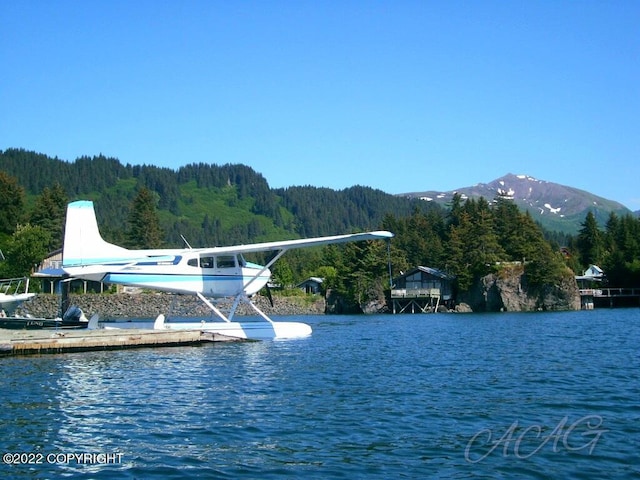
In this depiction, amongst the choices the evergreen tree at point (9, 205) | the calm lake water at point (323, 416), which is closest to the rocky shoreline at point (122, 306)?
the evergreen tree at point (9, 205)

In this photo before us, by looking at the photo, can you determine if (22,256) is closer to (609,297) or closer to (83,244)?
(83,244)

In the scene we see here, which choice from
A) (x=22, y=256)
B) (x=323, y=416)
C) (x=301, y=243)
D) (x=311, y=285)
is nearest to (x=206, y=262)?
(x=301, y=243)

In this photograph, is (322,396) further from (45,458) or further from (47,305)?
(47,305)

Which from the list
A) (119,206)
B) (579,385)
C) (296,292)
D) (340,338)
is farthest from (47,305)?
(119,206)

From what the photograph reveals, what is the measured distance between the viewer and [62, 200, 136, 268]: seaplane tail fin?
25141 millimetres

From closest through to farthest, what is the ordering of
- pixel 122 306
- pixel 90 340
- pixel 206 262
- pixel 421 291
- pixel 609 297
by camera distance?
pixel 90 340, pixel 206 262, pixel 122 306, pixel 421 291, pixel 609 297

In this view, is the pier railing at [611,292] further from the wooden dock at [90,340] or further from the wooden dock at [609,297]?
the wooden dock at [90,340]

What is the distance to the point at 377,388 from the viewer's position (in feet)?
48.7

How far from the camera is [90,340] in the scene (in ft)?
74.5

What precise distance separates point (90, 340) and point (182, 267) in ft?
16.8

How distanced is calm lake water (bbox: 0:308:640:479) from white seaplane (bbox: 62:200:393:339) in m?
4.99

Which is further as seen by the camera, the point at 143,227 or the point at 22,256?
the point at 143,227

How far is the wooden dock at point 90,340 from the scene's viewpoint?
21.8m

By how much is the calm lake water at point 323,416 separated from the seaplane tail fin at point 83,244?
5.09 metres
